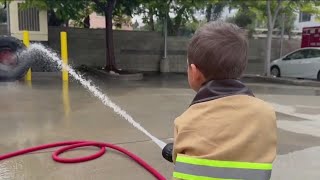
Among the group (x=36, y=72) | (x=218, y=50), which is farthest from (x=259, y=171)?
(x=36, y=72)

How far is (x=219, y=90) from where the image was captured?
1.45 meters

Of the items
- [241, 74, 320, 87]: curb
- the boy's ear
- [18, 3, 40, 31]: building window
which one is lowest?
[241, 74, 320, 87]: curb

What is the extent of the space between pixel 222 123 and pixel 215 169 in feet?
0.52

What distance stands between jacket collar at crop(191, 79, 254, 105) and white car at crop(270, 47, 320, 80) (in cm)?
1402

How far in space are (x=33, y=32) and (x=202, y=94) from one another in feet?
44.6

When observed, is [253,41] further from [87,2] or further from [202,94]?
[202,94]

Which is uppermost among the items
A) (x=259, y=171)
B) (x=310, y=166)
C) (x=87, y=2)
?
(x=87, y=2)

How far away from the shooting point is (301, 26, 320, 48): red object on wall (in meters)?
16.3

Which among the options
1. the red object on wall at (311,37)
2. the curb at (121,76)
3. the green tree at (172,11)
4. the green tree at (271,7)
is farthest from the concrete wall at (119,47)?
the red object on wall at (311,37)

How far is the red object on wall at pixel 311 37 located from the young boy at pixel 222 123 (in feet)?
52.3

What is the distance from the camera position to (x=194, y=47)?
4.74 feet

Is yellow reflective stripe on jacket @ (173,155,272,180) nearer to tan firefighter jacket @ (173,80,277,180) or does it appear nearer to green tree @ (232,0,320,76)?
tan firefighter jacket @ (173,80,277,180)

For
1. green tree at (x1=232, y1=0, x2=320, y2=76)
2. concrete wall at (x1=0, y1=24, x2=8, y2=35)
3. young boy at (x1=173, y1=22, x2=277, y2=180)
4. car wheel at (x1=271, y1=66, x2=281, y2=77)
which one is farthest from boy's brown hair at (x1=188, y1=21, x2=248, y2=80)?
car wheel at (x1=271, y1=66, x2=281, y2=77)

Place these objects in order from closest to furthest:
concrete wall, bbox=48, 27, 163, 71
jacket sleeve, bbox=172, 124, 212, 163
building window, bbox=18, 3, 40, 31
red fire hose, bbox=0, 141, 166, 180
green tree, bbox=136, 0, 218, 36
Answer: jacket sleeve, bbox=172, 124, 212, 163 < red fire hose, bbox=0, 141, 166, 180 < building window, bbox=18, 3, 40, 31 < green tree, bbox=136, 0, 218, 36 < concrete wall, bbox=48, 27, 163, 71
